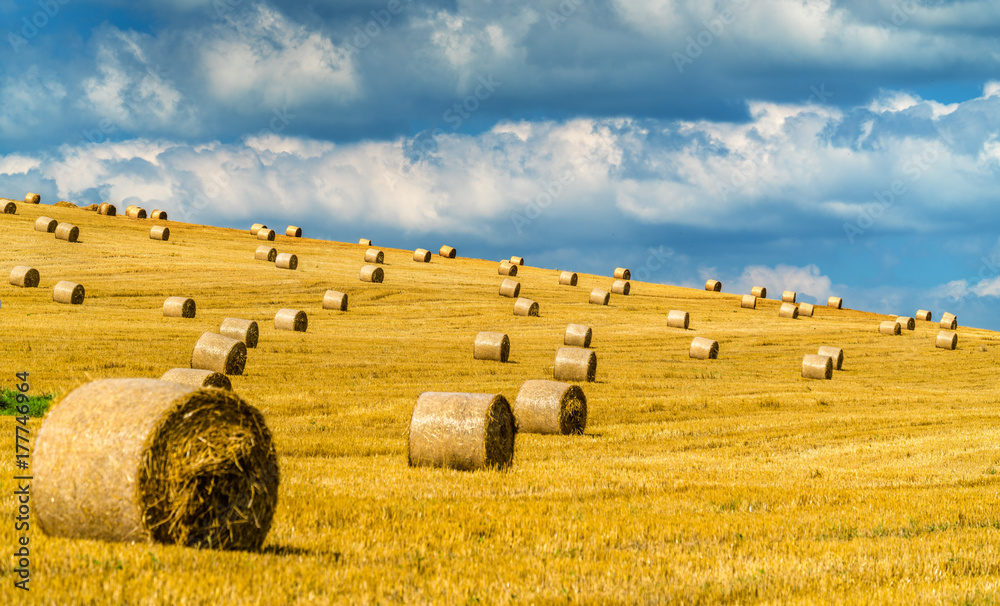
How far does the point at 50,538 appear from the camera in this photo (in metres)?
7.19

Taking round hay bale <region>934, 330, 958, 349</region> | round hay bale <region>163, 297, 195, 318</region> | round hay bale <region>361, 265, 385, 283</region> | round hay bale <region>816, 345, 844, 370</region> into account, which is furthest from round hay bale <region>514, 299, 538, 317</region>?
round hay bale <region>934, 330, 958, 349</region>

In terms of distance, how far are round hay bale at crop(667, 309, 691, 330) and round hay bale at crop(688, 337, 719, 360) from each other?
7.52 meters

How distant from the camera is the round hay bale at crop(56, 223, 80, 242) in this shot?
166 feet

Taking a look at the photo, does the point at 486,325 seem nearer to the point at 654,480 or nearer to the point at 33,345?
the point at 33,345

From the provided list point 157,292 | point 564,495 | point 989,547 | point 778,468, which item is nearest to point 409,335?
point 157,292

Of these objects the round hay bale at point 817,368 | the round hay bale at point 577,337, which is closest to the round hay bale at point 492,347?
the round hay bale at point 577,337

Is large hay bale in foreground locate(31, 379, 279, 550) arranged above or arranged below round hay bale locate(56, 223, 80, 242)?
below

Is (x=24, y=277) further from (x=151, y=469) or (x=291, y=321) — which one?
(x=151, y=469)

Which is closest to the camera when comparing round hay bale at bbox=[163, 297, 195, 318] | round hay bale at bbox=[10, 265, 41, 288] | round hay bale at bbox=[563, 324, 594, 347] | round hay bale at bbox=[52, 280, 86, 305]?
round hay bale at bbox=[163, 297, 195, 318]

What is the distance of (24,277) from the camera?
1491 inches

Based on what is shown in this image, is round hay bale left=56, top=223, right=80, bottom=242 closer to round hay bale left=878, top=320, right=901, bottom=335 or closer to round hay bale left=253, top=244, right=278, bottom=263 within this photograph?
round hay bale left=253, top=244, right=278, bottom=263

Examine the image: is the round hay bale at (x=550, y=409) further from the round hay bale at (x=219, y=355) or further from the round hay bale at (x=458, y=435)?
the round hay bale at (x=219, y=355)

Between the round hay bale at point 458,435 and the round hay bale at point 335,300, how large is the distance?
2803 cm

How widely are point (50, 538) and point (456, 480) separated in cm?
594
